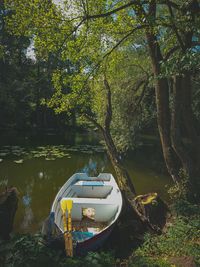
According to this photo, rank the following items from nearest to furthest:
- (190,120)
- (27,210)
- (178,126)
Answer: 1. (178,126)
2. (190,120)
3. (27,210)

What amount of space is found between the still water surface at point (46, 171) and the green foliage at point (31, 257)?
12.3ft

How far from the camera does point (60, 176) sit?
48.2 ft

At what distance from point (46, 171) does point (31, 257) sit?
11135 millimetres

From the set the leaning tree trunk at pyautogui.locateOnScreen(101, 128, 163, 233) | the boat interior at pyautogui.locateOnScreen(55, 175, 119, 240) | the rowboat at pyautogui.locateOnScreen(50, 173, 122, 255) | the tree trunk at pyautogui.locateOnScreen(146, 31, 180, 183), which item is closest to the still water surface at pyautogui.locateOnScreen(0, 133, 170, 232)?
the rowboat at pyautogui.locateOnScreen(50, 173, 122, 255)

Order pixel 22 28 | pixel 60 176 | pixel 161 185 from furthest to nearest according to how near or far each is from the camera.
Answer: pixel 60 176 < pixel 161 185 < pixel 22 28

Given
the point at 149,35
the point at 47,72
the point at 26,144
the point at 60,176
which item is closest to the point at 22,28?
the point at 149,35

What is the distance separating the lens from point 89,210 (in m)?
8.48

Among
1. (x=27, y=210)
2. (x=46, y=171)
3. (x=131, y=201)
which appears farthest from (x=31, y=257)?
(x=46, y=171)

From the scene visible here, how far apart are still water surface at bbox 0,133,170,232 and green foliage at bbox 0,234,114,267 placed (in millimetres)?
3761

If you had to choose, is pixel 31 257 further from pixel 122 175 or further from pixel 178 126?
pixel 122 175

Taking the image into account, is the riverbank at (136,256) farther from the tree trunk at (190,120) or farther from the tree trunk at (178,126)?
the tree trunk at (190,120)

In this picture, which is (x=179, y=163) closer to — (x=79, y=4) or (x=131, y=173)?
(x=79, y=4)

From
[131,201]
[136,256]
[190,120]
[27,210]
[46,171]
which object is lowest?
[27,210]

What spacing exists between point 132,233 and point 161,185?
18.5ft
